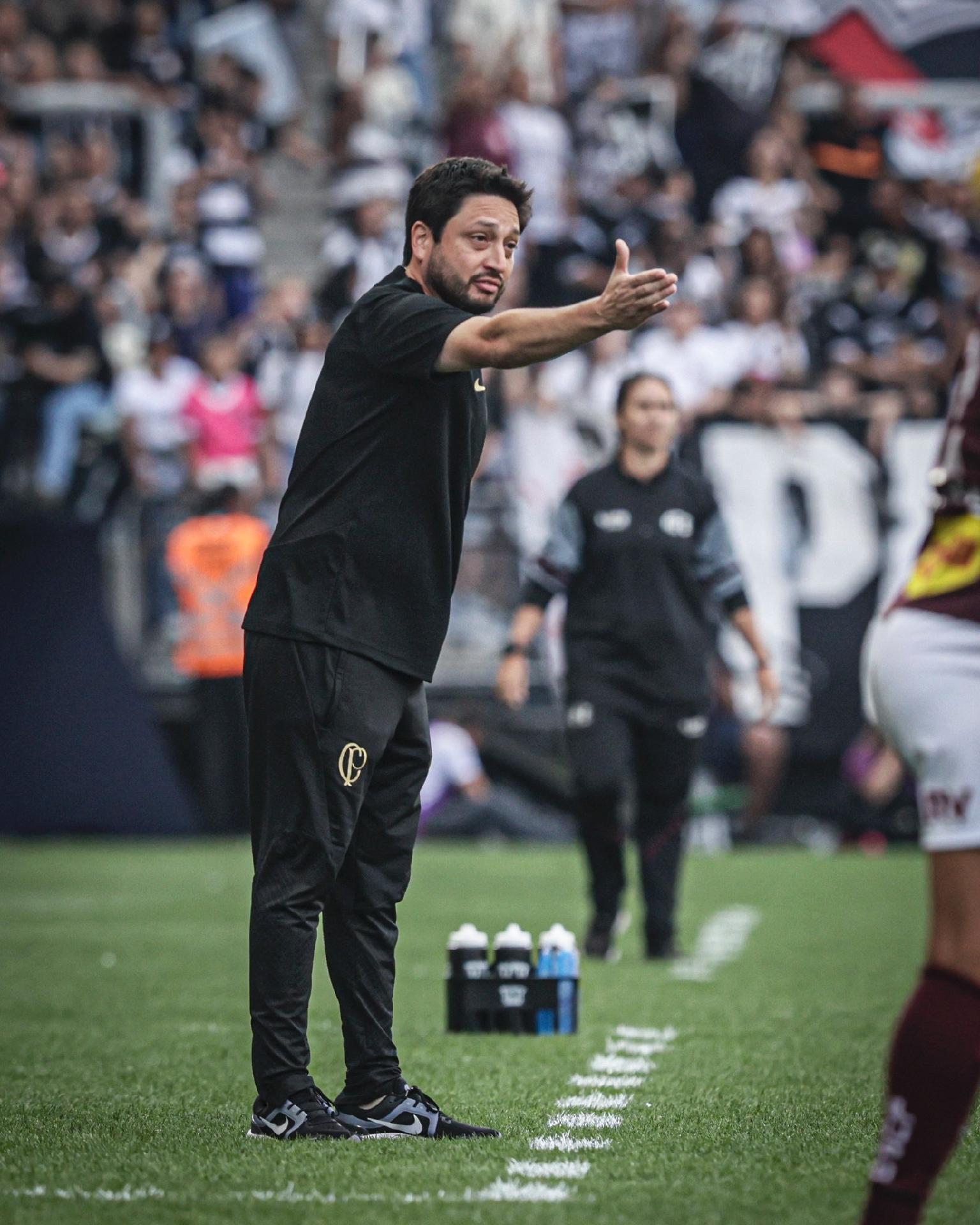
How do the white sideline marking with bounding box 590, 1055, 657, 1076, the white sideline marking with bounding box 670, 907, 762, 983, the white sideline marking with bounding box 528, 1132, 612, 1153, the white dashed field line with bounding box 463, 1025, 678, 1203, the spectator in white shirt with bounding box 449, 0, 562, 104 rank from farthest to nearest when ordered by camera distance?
the spectator in white shirt with bounding box 449, 0, 562, 104 → the white sideline marking with bounding box 670, 907, 762, 983 → the white sideline marking with bounding box 590, 1055, 657, 1076 → the white sideline marking with bounding box 528, 1132, 612, 1153 → the white dashed field line with bounding box 463, 1025, 678, 1203

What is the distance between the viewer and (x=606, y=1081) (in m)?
5.61

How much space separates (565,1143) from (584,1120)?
1.15 ft

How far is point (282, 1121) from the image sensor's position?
4641mm

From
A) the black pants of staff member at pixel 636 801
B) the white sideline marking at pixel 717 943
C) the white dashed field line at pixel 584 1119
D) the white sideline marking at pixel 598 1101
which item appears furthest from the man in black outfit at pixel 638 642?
the white sideline marking at pixel 598 1101

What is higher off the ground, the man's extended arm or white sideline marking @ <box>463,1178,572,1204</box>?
the man's extended arm

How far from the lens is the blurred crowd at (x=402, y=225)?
16.2 meters

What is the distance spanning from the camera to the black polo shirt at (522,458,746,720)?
9078mm

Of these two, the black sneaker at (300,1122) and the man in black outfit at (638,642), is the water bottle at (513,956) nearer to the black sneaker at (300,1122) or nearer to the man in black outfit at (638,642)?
the black sneaker at (300,1122)

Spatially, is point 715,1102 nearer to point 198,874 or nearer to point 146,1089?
point 146,1089

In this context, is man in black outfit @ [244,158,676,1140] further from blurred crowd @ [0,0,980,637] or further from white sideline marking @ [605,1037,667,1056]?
blurred crowd @ [0,0,980,637]

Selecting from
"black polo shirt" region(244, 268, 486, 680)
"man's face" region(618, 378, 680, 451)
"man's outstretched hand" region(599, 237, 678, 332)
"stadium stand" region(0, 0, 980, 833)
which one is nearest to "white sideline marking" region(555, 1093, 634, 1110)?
"black polo shirt" region(244, 268, 486, 680)

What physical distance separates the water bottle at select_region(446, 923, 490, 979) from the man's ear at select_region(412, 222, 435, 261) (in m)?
2.45

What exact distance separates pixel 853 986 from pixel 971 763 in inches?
188

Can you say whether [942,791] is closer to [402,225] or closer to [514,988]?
[514,988]
